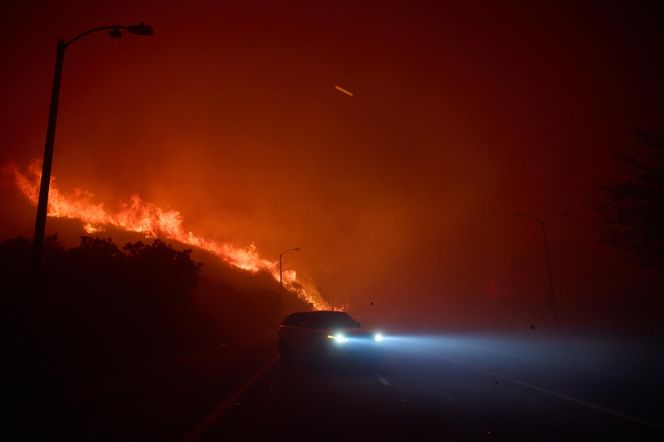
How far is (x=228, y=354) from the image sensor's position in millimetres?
20719

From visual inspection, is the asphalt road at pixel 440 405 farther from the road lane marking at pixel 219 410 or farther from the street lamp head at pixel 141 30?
the street lamp head at pixel 141 30

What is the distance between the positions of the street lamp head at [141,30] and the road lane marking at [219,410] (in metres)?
10.2

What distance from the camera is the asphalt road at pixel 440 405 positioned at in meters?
6.87

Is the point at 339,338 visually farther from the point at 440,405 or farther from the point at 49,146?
the point at 49,146

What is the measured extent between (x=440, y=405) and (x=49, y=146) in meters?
11.4

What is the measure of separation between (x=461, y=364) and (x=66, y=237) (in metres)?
77.0

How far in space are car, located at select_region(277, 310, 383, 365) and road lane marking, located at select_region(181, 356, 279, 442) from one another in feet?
5.91

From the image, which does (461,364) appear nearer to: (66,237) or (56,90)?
(56,90)

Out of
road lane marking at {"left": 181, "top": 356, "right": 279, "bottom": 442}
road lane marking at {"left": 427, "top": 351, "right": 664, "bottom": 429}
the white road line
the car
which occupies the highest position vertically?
the car

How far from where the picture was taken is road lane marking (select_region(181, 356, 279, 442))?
6836 millimetres

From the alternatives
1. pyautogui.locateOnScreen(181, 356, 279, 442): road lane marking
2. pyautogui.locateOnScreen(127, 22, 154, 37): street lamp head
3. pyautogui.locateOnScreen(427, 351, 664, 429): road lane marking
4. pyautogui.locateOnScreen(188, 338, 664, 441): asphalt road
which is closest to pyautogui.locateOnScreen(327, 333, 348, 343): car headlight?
pyautogui.locateOnScreen(188, 338, 664, 441): asphalt road

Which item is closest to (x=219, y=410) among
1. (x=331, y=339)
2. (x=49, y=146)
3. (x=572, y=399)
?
(x=331, y=339)

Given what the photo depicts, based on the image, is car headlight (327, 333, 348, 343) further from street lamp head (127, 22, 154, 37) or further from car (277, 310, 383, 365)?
street lamp head (127, 22, 154, 37)

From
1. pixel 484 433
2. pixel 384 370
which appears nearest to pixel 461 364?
pixel 384 370
